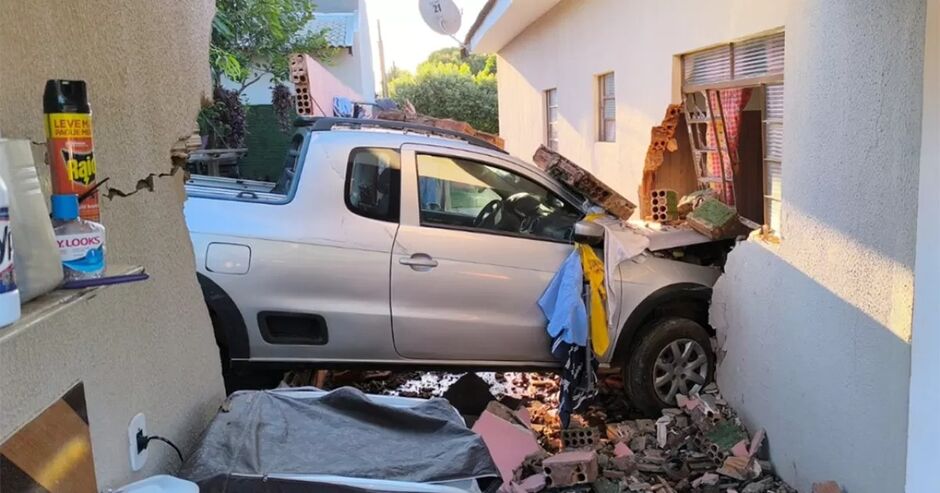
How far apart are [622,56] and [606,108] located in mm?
1312

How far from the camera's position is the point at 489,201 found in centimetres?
520

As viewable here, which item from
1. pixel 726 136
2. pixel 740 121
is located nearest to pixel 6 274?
pixel 726 136

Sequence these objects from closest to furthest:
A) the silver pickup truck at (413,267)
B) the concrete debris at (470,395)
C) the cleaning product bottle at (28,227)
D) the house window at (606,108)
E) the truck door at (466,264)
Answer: the cleaning product bottle at (28,227) → the silver pickup truck at (413,267) → the truck door at (466,264) → the concrete debris at (470,395) → the house window at (606,108)

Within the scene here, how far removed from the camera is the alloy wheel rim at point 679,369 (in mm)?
5191

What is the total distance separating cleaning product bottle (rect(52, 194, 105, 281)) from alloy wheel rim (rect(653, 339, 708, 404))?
4.22m

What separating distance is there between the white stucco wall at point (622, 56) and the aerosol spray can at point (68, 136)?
12.7 feet

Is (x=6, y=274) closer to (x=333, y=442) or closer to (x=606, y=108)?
(x=333, y=442)

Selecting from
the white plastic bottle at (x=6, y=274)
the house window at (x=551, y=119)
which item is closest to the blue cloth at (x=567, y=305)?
the white plastic bottle at (x=6, y=274)

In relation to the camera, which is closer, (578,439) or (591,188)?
(578,439)

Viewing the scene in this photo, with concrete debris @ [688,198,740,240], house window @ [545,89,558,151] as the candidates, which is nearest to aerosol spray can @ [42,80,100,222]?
concrete debris @ [688,198,740,240]

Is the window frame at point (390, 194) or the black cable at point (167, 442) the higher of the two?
the window frame at point (390, 194)

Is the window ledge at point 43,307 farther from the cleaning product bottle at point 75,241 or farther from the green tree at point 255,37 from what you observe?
the green tree at point 255,37

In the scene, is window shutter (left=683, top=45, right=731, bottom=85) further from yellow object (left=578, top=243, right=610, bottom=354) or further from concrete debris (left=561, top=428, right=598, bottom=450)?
concrete debris (left=561, top=428, right=598, bottom=450)

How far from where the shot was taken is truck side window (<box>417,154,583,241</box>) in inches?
198
